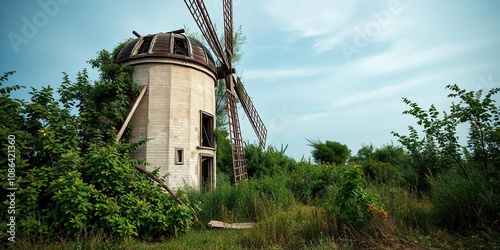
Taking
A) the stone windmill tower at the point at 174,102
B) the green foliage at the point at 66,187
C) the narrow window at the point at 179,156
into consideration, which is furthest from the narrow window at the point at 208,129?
the green foliage at the point at 66,187

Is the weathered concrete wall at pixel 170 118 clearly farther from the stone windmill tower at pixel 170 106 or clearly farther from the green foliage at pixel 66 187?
the green foliage at pixel 66 187

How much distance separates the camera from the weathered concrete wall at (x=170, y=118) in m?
10.2

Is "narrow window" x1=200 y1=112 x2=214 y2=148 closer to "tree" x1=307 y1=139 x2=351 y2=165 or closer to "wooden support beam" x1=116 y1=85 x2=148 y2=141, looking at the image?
"wooden support beam" x1=116 y1=85 x2=148 y2=141

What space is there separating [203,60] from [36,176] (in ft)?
26.3

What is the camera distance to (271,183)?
9.18 metres

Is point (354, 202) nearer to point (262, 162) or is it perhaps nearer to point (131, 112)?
point (131, 112)

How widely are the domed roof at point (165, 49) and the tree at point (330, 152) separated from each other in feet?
55.3

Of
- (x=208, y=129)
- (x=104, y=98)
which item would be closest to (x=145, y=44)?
(x=104, y=98)

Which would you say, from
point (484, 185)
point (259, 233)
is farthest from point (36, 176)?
point (484, 185)

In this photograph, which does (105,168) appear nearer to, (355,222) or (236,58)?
(355,222)

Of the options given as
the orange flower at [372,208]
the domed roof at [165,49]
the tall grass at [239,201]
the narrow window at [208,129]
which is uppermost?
the domed roof at [165,49]

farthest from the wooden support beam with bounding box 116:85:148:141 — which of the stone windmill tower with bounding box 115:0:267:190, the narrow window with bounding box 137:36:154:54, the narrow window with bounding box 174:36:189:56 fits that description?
the narrow window with bounding box 174:36:189:56

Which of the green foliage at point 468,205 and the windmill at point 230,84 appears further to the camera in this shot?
the windmill at point 230,84

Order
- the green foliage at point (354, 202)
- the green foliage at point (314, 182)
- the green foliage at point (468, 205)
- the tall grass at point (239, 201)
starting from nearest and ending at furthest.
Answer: the green foliage at point (468, 205)
the green foliage at point (354, 202)
the tall grass at point (239, 201)
the green foliage at point (314, 182)
